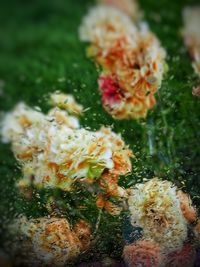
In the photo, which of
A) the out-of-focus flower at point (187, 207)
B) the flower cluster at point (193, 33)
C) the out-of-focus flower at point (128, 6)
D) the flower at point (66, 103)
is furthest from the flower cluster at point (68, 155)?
the out-of-focus flower at point (128, 6)

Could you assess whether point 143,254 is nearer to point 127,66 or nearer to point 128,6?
point 127,66

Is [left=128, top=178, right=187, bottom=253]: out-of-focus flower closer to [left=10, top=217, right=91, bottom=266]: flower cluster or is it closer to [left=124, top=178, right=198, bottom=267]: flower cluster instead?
[left=124, top=178, right=198, bottom=267]: flower cluster

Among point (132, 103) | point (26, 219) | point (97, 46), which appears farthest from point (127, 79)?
point (26, 219)

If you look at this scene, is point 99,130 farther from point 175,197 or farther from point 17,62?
point 17,62

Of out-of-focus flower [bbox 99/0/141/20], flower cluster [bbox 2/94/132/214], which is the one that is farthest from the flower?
out-of-focus flower [bbox 99/0/141/20]

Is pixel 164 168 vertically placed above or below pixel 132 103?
below

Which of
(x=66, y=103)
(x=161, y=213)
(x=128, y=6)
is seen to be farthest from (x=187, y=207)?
(x=128, y=6)
